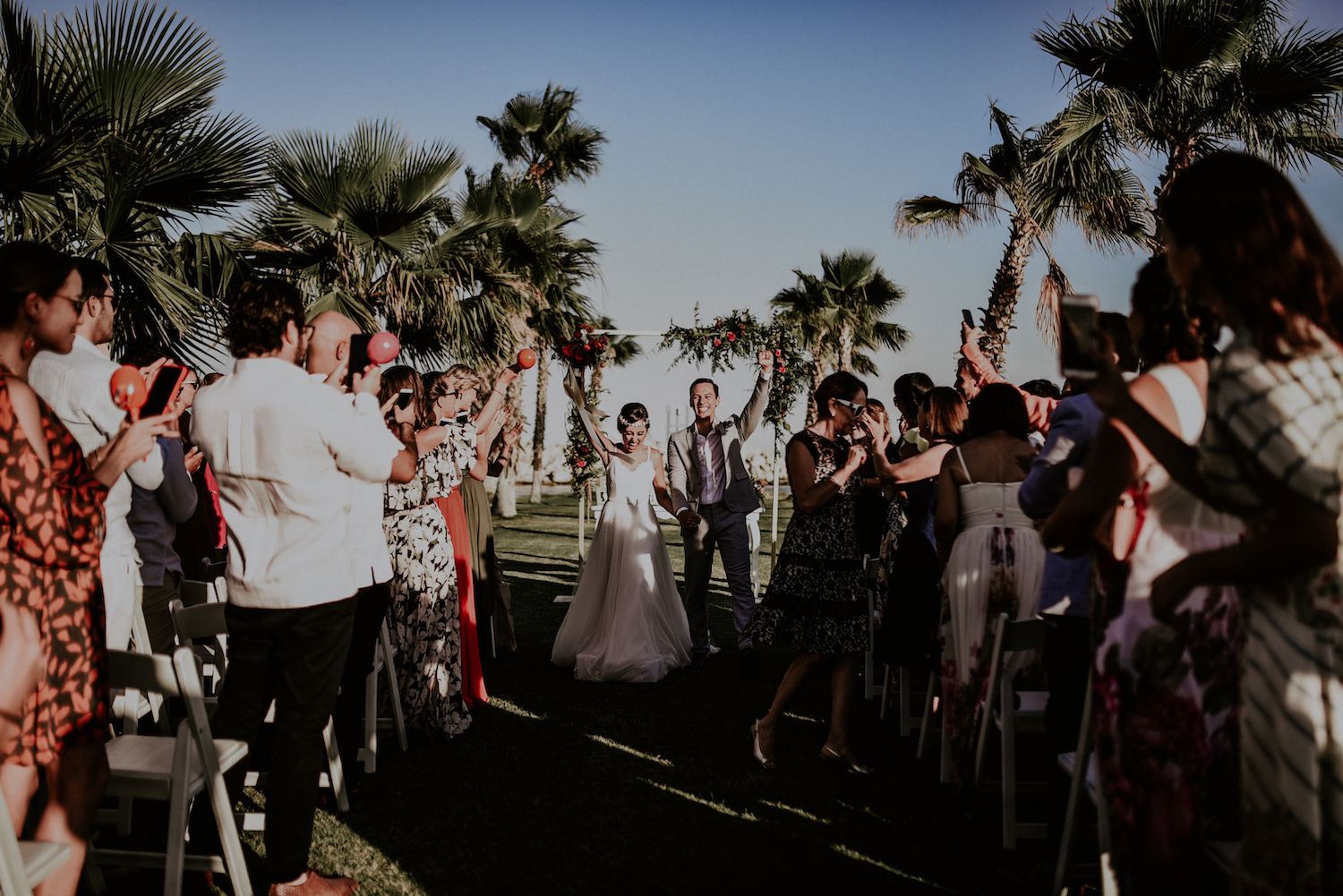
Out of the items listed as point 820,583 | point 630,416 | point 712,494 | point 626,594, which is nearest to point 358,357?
point 820,583

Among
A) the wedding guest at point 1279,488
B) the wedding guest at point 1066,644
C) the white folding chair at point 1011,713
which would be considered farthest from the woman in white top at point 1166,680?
the white folding chair at point 1011,713

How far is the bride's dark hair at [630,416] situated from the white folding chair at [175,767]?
4.25 m

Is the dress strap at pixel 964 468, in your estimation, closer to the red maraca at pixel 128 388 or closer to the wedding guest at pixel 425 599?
the wedding guest at pixel 425 599

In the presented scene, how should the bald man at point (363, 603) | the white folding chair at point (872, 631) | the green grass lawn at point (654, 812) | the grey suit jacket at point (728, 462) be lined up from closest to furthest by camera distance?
1. the green grass lawn at point (654, 812)
2. the bald man at point (363, 603)
3. the white folding chair at point (872, 631)
4. the grey suit jacket at point (728, 462)

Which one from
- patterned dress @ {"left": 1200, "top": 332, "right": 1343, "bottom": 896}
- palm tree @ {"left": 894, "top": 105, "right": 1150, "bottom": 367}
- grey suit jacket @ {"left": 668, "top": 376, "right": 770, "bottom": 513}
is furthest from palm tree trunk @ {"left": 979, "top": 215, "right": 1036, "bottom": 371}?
patterned dress @ {"left": 1200, "top": 332, "right": 1343, "bottom": 896}

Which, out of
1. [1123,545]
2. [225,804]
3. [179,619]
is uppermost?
[1123,545]

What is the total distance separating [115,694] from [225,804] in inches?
49.7

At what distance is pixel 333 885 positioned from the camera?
118 inches

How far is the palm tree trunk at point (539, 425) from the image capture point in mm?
21391

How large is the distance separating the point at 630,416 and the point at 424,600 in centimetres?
256

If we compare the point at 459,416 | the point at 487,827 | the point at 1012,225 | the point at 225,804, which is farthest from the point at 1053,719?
the point at 1012,225

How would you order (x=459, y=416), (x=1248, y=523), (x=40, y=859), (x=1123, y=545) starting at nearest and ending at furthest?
(x=1248, y=523) → (x=40, y=859) → (x=1123, y=545) → (x=459, y=416)

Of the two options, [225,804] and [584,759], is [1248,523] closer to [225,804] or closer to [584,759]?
[225,804]

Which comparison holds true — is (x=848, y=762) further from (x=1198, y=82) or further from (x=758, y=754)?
(x=1198, y=82)
